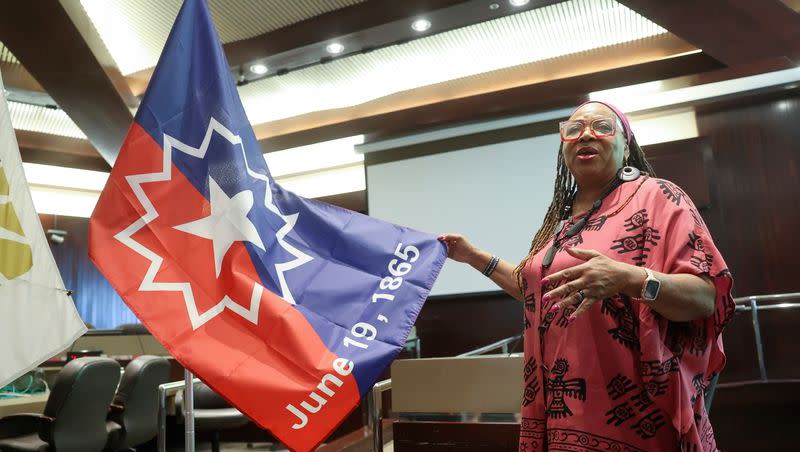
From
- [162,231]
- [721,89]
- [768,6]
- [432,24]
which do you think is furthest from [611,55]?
[162,231]

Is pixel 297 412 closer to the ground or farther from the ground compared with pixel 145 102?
closer to the ground

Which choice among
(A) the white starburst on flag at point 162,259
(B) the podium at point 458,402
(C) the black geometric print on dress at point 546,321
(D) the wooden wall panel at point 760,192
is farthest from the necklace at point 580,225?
(D) the wooden wall panel at point 760,192

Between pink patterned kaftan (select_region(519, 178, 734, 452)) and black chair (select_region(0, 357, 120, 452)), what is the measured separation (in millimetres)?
3010

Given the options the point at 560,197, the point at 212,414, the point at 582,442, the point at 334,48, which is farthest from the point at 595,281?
the point at 334,48

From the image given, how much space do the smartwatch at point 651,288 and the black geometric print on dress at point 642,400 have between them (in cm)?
18

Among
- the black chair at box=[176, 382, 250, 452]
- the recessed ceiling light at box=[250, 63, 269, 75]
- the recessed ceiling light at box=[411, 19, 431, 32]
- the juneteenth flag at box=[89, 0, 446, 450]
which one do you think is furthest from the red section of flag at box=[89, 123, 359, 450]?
the recessed ceiling light at box=[250, 63, 269, 75]

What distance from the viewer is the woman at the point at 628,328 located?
99 centimetres

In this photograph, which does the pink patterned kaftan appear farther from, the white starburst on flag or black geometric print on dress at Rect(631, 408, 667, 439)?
the white starburst on flag

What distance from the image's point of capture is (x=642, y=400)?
1.04 meters

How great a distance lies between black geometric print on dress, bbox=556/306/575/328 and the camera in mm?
1138

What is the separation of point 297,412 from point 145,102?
89cm

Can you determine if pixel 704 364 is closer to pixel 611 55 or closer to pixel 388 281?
pixel 388 281

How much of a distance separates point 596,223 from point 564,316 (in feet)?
0.68

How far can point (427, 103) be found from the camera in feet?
20.2
